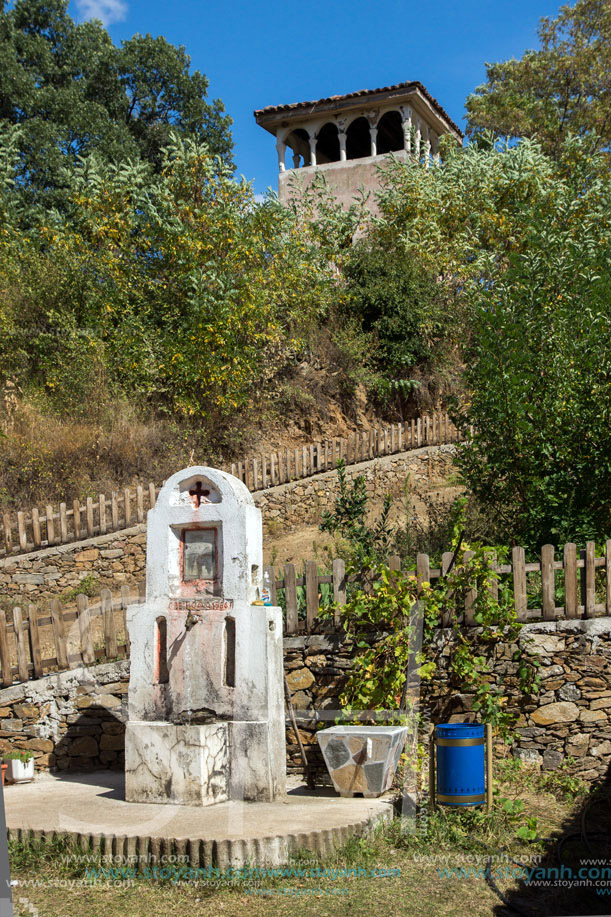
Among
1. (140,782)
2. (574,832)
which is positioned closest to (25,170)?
(140,782)

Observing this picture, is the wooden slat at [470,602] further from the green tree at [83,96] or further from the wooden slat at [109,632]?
the green tree at [83,96]

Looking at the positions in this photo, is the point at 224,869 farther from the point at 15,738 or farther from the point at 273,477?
the point at 273,477

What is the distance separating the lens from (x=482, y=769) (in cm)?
639

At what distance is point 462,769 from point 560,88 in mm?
23839

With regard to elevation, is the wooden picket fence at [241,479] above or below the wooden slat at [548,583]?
above

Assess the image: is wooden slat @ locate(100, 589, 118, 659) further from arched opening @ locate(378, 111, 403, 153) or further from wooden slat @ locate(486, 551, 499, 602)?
arched opening @ locate(378, 111, 403, 153)

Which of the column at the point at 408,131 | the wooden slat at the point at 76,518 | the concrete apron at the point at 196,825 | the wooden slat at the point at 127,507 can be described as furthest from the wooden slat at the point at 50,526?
the column at the point at 408,131

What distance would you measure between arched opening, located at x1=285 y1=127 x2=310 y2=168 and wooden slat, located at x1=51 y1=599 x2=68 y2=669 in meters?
22.5

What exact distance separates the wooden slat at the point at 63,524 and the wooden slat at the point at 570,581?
866 cm

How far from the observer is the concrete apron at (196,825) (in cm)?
559

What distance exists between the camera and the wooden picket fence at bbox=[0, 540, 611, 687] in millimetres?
7590

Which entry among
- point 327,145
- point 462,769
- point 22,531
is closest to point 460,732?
point 462,769

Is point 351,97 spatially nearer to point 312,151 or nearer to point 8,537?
point 312,151

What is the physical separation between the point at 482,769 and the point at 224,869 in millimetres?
2153
